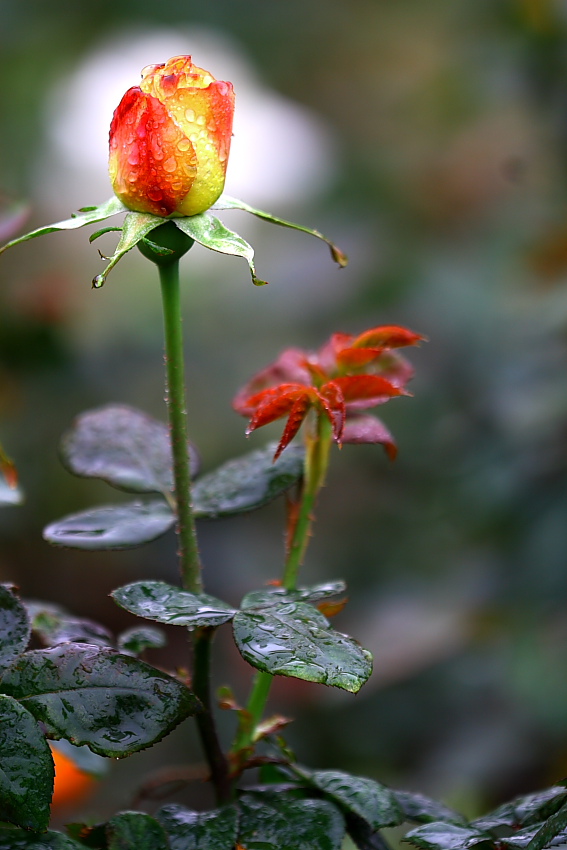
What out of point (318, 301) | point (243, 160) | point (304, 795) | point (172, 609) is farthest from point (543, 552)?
point (243, 160)

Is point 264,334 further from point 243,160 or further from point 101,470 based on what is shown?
point 101,470

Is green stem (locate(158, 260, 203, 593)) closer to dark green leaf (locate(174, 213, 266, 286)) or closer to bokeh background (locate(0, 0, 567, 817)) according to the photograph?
dark green leaf (locate(174, 213, 266, 286))

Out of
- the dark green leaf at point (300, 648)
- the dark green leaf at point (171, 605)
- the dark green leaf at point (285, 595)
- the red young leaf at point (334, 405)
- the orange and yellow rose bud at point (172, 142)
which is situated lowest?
the dark green leaf at point (285, 595)

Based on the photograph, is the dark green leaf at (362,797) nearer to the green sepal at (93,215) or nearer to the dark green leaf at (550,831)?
the dark green leaf at (550,831)

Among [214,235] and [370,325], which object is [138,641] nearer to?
[214,235]

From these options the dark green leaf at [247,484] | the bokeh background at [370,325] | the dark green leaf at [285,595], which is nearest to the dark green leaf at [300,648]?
the dark green leaf at [285,595]

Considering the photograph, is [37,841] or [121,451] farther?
[121,451]

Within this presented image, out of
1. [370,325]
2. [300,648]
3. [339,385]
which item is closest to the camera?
[300,648]

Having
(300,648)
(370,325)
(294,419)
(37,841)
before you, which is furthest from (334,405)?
(370,325)
